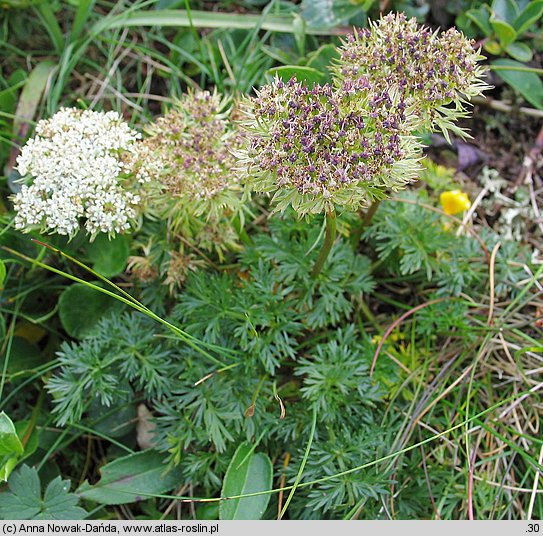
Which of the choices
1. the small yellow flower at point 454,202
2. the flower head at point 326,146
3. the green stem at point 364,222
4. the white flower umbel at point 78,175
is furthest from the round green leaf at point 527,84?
the white flower umbel at point 78,175

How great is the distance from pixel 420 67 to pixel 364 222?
80 cm

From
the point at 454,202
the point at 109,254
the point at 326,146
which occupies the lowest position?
the point at 109,254

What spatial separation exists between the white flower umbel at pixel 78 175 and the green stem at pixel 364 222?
3.02 feet

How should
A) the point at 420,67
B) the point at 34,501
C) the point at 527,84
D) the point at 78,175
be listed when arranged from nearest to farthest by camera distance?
1. the point at 420,67
2. the point at 78,175
3. the point at 34,501
4. the point at 527,84

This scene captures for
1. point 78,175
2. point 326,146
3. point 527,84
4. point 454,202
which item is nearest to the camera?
point 326,146

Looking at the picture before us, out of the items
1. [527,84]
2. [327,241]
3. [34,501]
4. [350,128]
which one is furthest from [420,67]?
[34,501]

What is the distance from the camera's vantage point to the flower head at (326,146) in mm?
1756

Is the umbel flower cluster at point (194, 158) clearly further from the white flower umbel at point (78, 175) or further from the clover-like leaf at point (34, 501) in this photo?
the clover-like leaf at point (34, 501)

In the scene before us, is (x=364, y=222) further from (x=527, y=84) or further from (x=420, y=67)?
(x=527, y=84)

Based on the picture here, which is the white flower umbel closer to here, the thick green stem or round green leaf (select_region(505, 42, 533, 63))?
the thick green stem

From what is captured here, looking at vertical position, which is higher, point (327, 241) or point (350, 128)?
point (350, 128)

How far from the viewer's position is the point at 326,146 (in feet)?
5.90

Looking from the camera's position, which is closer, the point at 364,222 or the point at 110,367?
the point at 110,367

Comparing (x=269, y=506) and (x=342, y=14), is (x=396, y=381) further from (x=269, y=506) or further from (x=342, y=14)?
(x=342, y=14)
